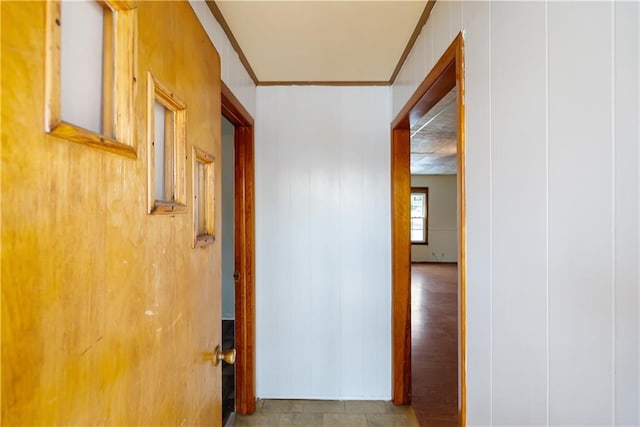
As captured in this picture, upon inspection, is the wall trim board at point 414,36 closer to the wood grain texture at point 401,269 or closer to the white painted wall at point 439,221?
the wood grain texture at point 401,269

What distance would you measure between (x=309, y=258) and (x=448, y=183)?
7.29m

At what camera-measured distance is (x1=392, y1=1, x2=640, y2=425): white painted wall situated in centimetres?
57

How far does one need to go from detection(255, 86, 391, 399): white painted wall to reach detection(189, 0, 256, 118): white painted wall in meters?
0.23

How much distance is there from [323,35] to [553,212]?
1513 mm

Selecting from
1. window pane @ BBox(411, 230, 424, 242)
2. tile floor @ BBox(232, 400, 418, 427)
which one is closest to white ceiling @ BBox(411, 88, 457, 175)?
window pane @ BBox(411, 230, 424, 242)

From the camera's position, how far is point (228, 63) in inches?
69.3

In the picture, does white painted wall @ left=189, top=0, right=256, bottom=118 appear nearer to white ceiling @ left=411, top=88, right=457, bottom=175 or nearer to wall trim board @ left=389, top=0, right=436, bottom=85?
wall trim board @ left=389, top=0, right=436, bottom=85

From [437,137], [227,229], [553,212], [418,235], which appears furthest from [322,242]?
[418,235]

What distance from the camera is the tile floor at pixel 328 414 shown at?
6.93ft

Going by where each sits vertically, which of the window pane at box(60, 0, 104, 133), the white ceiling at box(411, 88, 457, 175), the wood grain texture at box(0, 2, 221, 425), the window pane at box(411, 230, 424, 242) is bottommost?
the window pane at box(411, 230, 424, 242)

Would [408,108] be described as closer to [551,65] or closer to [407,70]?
[407,70]

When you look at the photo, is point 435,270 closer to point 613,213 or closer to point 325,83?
point 325,83

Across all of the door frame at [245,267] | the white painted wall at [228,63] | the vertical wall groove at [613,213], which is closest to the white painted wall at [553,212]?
the vertical wall groove at [613,213]

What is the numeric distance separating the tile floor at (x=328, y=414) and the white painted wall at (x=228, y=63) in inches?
84.5
